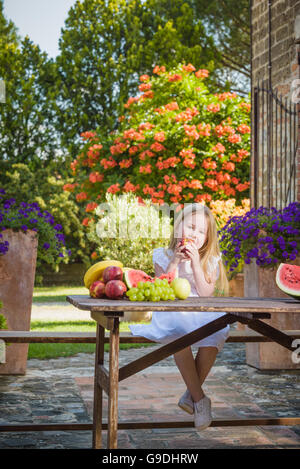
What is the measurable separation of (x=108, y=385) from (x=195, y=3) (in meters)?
20.0

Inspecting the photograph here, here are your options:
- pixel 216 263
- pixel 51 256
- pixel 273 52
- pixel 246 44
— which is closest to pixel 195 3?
pixel 246 44

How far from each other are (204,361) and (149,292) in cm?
91

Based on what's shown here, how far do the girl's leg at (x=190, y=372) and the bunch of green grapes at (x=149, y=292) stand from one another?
2.10ft

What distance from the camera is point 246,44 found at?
2052 cm

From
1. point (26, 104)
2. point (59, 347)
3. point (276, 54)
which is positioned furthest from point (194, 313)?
point (26, 104)

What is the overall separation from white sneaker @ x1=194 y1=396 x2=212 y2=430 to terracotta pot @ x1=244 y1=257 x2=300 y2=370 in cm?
280

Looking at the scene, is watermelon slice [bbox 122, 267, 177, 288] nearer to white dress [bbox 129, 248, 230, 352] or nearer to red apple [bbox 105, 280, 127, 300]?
red apple [bbox 105, 280, 127, 300]

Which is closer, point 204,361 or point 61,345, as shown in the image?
point 204,361

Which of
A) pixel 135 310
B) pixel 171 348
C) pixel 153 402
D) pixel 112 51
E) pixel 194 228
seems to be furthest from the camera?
pixel 112 51

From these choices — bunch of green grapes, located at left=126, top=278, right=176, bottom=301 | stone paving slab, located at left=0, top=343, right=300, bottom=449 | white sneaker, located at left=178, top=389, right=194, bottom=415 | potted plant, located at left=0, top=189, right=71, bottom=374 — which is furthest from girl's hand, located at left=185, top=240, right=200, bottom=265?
potted plant, located at left=0, top=189, right=71, bottom=374

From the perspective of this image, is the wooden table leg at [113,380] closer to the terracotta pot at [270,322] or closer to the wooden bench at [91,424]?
the wooden bench at [91,424]

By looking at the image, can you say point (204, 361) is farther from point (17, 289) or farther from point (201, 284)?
point (17, 289)

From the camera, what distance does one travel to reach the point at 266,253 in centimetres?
644

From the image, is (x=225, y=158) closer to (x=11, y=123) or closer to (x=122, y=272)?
(x=11, y=123)
